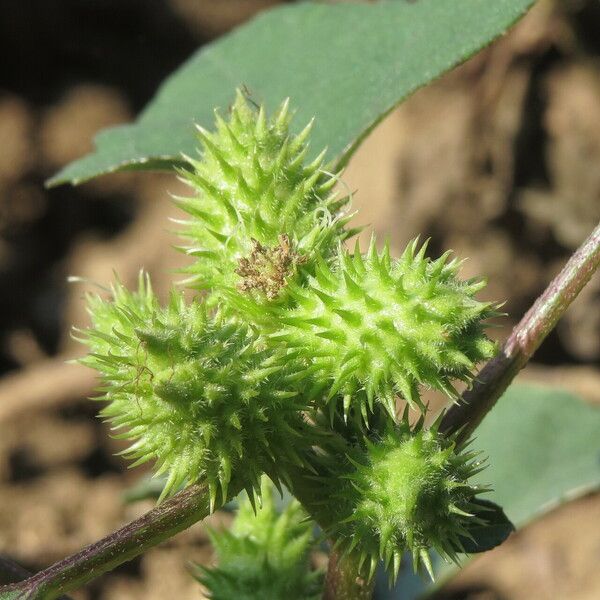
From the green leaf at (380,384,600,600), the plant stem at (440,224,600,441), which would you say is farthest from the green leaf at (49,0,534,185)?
the green leaf at (380,384,600,600)

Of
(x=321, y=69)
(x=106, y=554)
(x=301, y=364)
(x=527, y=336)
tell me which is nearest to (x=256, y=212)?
(x=301, y=364)

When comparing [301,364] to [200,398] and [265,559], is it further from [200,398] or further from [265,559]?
[265,559]

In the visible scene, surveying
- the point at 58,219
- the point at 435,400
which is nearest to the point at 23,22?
the point at 58,219

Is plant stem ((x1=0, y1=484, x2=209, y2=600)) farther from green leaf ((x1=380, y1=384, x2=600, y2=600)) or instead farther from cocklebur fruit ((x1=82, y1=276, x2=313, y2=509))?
green leaf ((x1=380, y1=384, x2=600, y2=600))

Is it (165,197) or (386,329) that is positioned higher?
(165,197)

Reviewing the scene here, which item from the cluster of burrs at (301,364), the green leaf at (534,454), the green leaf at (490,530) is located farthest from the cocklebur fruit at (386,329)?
the green leaf at (534,454)

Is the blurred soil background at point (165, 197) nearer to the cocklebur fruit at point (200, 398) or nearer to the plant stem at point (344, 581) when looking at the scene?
the plant stem at point (344, 581)

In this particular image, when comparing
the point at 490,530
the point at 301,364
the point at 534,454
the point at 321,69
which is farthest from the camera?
the point at 534,454
